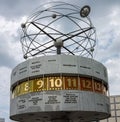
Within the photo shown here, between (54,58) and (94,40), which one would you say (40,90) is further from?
(94,40)

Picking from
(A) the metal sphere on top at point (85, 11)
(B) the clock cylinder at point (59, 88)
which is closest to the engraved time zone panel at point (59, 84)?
(B) the clock cylinder at point (59, 88)

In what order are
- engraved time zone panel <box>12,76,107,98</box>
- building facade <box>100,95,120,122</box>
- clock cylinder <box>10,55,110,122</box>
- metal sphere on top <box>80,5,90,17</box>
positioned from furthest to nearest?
building facade <box>100,95,120,122</box> → metal sphere on top <box>80,5,90,17</box> → engraved time zone panel <box>12,76,107,98</box> → clock cylinder <box>10,55,110,122</box>

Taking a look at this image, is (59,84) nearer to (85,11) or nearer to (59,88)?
(59,88)

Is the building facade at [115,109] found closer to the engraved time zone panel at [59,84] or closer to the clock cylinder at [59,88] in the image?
the clock cylinder at [59,88]

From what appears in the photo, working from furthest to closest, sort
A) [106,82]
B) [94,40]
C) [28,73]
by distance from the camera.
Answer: [94,40]
[106,82]
[28,73]

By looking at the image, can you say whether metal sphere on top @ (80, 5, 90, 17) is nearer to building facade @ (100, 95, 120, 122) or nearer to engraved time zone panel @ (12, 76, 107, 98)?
engraved time zone panel @ (12, 76, 107, 98)

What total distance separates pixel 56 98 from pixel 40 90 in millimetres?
2188

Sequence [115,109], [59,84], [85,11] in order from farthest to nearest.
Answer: [115,109], [85,11], [59,84]

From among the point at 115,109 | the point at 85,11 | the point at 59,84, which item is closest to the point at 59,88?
the point at 59,84

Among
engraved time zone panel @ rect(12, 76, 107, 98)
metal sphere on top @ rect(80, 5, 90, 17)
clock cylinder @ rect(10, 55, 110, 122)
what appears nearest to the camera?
clock cylinder @ rect(10, 55, 110, 122)

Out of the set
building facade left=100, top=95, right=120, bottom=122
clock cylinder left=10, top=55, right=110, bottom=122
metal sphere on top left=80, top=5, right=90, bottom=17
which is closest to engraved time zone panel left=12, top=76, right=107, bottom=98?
clock cylinder left=10, top=55, right=110, bottom=122

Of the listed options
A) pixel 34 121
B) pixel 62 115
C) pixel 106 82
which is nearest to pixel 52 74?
pixel 62 115

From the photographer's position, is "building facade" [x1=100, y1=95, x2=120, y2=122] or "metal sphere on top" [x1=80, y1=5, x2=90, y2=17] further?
"building facade" [x1=100, y1=95, x2=120, y2=122]

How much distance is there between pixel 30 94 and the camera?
109ft
